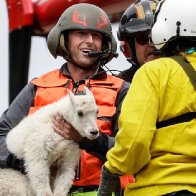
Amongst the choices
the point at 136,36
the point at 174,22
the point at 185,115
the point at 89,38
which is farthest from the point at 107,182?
the point at 136,36

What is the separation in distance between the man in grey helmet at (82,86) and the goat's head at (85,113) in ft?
0.29

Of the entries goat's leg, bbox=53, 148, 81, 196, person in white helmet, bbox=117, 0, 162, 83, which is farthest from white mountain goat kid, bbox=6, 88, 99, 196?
person in white helmet, bbox=117, 0, 162, 83

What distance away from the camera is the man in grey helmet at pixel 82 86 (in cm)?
610

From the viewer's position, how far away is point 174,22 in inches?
208

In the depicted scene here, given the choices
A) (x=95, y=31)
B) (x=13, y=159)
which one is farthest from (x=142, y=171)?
(x=95, y=31)

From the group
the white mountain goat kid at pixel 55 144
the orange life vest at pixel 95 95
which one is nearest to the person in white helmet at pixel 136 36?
the orange life vest at pixel 95 95

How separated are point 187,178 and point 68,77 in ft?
6.23

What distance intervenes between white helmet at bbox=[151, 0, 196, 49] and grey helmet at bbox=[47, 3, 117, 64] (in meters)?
1.32

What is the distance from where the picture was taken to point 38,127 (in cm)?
606

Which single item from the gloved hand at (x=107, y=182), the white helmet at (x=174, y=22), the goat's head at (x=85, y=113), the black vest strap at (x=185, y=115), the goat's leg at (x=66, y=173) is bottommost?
the goat's leg at (x=66, y=173)

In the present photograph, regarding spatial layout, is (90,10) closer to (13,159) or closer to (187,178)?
(13,159)

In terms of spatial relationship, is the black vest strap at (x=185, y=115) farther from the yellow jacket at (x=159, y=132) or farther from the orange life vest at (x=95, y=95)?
the orange life vest at (x=95, y=95)

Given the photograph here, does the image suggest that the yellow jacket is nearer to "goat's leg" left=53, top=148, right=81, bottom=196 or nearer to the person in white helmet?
"goat's leg" left=53, top=148, right=81, bottom=196

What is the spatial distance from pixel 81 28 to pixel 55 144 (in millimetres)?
1152
